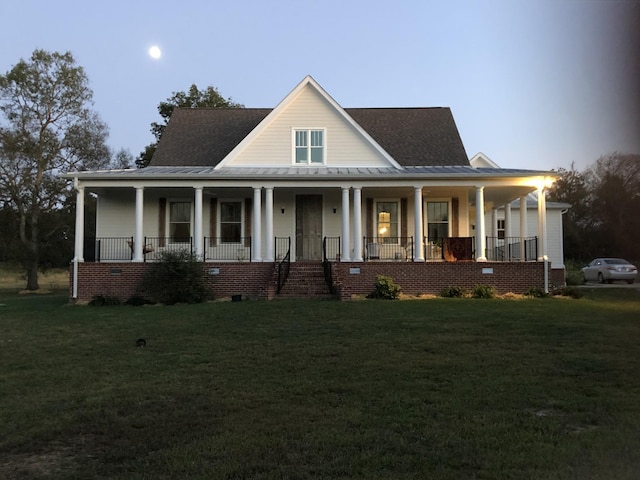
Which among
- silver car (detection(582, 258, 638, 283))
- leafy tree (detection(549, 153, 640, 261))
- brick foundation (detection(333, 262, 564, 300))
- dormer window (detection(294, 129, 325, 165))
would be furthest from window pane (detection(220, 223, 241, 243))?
leafy tree (detection(549, 153, 640, 261))

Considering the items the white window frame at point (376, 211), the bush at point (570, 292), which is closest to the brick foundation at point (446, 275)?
the bush at point (570, 292)

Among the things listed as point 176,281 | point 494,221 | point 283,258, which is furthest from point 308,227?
point 494,221

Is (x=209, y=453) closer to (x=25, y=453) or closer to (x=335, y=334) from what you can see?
(x=25, y=453)

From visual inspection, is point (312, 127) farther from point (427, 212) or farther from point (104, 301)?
point (104, 301)

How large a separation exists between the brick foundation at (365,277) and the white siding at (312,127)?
14.4ft

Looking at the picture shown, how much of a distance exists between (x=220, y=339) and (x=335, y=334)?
1.95m

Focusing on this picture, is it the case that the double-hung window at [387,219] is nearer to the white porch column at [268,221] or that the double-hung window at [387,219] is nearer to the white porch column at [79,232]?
the white porch column at [268,221]

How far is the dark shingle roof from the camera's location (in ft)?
64.3

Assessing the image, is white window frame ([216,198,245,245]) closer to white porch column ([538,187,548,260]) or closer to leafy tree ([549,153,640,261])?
white porch column ([538,187,548,260])

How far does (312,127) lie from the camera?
18562 millimetres

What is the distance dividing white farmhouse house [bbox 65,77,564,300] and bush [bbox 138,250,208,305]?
657 mm

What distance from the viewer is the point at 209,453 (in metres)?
3.82

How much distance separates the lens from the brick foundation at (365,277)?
15875 mm

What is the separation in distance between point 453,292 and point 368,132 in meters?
8.41
